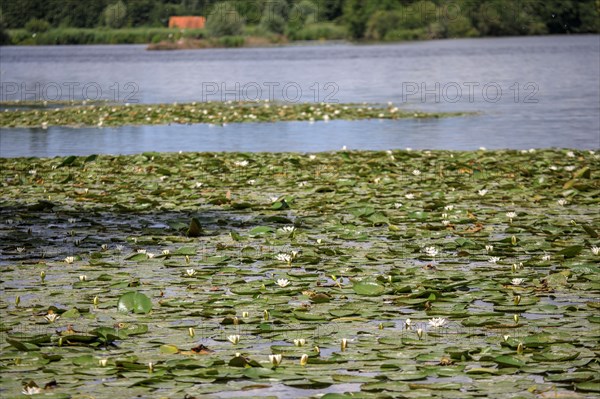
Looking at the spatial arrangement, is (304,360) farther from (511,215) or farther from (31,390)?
(511,215)

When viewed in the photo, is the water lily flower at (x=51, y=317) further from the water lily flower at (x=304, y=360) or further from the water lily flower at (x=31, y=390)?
the water lily flower at (x=304, y=360)

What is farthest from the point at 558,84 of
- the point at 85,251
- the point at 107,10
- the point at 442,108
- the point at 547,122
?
the point at 107,10

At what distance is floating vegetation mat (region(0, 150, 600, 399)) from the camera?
5.49 metres

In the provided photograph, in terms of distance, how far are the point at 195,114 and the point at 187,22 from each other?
113 metres

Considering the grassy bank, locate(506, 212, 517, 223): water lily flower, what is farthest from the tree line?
locate(506, 212, 517, 223): water lily flower

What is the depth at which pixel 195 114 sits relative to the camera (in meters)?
25.0

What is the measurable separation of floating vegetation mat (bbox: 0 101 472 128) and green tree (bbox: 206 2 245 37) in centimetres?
9547

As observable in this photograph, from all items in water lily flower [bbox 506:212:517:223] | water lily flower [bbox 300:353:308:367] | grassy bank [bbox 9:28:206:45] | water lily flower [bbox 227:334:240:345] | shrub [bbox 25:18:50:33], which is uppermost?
water lily flower [bbox 300:353:308:367]

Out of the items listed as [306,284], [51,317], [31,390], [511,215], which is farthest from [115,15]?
[31,390]

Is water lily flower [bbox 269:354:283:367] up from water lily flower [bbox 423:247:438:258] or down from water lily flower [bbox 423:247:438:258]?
up

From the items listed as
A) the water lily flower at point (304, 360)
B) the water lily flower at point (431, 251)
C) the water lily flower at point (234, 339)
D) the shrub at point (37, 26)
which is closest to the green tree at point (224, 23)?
the shrub at point (37, 26)

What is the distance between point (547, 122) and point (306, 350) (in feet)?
57.0

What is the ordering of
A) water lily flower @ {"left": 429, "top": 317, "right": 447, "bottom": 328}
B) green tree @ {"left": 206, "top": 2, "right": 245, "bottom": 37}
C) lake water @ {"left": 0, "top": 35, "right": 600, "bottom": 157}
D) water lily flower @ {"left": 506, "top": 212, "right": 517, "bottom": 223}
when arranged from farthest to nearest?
green tree @ {"left": 206, "top": 2, "right": 245, "bottom": 37} < lake water @ {"left": 0, "top": 35, "right": 600, "bottom": 157} < water lily flower @ {"left": 506, "top": 212, "right": 517, "bottom": 223} < water lily flower @ {"left": 429, "top": 317, "right": 447, "bottom": 328}

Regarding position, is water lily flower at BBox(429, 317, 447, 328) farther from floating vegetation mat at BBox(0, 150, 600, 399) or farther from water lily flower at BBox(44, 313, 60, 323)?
water lily flower at BBox(44, 313, 60, 323)
